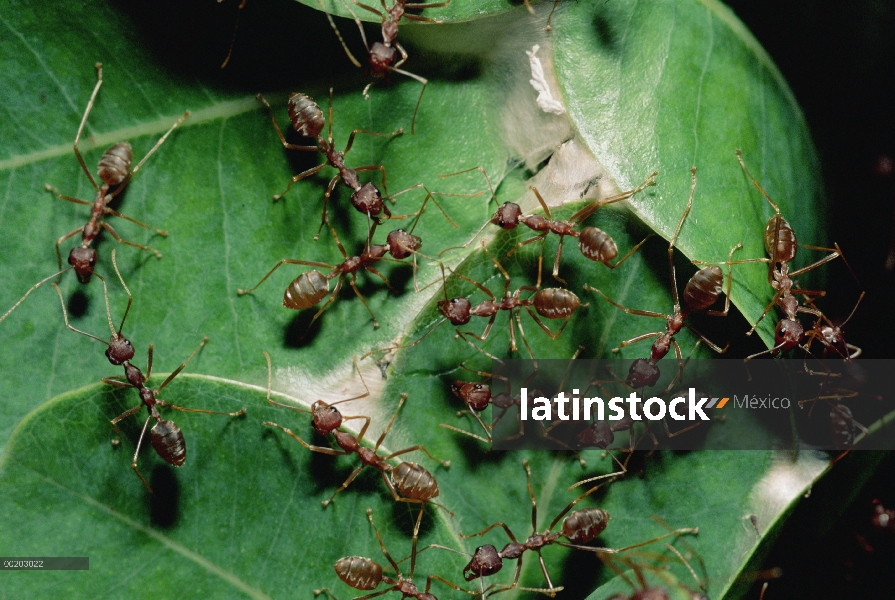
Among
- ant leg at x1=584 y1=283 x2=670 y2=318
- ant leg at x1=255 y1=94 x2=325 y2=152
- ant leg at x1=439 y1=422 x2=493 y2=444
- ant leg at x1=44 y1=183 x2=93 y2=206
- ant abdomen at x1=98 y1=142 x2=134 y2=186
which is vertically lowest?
ant leg at x1=439 y1=422 x2=493 y2=444

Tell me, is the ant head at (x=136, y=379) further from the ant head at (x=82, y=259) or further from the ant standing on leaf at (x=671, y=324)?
the ant standing on leaf at (x=671, y=324)

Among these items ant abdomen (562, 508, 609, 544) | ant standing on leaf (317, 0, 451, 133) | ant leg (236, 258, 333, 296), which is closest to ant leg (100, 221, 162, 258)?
ant leg (236, 258, 333, 296)

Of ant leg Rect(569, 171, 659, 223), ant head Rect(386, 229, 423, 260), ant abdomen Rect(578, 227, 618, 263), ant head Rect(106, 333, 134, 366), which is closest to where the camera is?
ant leg Rect(569, 171, 659, 223)

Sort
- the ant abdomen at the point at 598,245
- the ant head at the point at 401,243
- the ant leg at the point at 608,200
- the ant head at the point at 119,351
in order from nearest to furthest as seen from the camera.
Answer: the ant leg at the point at 608,200, the ant abdomen at the point at 598,245, the ant head at the point at 119,351, the ant head at the point at 401,243

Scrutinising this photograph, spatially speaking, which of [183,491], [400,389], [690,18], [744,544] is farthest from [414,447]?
[690,18]

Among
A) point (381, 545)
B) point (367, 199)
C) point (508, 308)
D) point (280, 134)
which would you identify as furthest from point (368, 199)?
point (381, 545)

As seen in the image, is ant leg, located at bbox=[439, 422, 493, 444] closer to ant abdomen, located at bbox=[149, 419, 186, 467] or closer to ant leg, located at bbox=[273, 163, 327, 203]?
ant abdomen, located at bbox=[149, 419, 186, 467]

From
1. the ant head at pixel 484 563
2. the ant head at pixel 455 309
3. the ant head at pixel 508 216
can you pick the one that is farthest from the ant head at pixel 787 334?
the ant head at pixel 484 563
